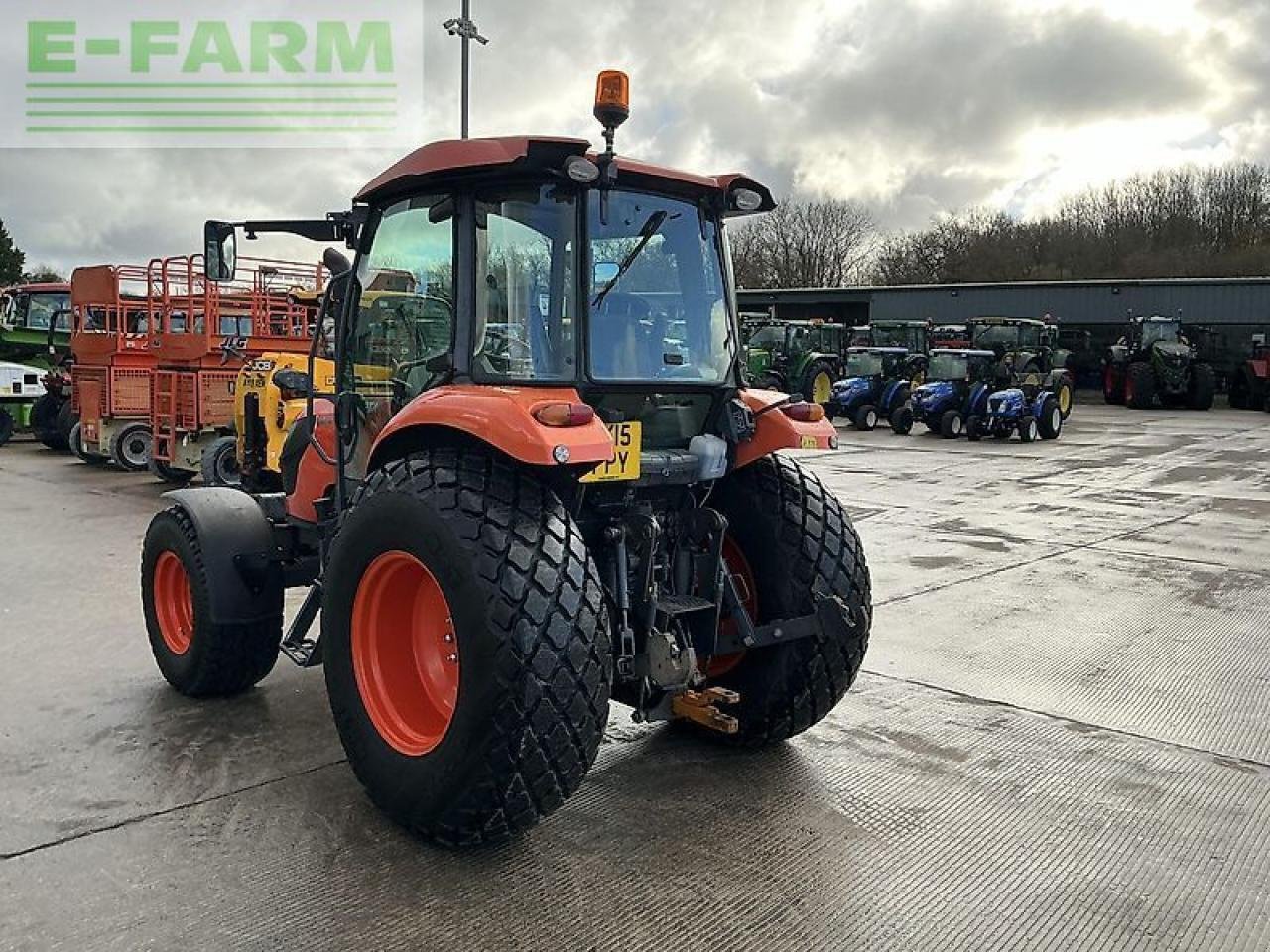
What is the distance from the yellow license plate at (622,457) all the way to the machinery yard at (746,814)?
1.13 metres

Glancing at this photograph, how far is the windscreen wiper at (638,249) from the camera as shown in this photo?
339 cm

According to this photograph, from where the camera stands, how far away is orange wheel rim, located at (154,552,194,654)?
185 inches

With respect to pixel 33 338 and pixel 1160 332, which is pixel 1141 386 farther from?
pixel 33 338

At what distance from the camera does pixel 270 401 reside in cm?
994

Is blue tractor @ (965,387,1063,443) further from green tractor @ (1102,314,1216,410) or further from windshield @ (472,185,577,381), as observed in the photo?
windshield @ (472,185,577,381)

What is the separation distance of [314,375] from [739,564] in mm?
1976

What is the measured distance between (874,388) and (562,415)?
19.4 meters

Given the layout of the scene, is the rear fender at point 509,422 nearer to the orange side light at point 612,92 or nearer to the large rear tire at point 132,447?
the orange side light at point 612,92

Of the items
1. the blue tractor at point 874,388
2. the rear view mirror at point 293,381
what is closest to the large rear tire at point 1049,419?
the blue tractor at point 874,388

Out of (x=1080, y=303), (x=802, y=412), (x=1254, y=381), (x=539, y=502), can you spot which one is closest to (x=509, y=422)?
(x=539, y=502)

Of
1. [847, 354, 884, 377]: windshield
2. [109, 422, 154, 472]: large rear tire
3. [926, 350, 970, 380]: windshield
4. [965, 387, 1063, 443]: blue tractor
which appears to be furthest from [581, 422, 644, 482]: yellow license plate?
[847, 354, 884, 377]: windshield

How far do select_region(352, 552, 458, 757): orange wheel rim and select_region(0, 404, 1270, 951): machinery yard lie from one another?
1.12 ft

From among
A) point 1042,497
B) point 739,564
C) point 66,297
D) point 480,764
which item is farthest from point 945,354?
point 480,764

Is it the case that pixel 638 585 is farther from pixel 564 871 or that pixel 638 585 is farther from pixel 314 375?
pixel 314 375
